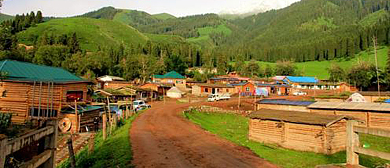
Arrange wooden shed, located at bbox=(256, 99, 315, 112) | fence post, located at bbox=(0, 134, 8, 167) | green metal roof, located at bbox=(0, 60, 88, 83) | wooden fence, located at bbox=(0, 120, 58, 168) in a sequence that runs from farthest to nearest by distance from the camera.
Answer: wooden shed, located at bbox=(256, 99, 315, 112) → green metal roof, located at bbox=(0, 60, 88, 83) → wooden fence, located at bbox=(0, 120, 58, 168) → fence post, located at bbox=(0, 134, 8, 167)

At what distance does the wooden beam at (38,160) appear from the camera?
5.13 m

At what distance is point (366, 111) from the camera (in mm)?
27109

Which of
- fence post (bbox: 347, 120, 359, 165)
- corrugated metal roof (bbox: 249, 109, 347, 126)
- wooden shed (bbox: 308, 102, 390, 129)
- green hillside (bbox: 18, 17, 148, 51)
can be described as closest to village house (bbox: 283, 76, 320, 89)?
wooden shed (bbox: 308, 102, 390, 129)

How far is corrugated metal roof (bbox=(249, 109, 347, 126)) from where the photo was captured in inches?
702

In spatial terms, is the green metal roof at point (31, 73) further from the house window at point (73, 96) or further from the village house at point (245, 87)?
the village house at point (245, 87)

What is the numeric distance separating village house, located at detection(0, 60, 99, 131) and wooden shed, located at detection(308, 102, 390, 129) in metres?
28.0

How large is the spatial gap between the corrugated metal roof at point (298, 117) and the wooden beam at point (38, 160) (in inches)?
644

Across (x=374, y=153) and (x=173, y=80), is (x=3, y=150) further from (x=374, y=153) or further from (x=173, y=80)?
(x=173, y=80)

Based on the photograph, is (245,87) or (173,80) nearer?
(245,87)

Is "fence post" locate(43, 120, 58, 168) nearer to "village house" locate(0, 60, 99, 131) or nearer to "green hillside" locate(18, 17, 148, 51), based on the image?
"village house" locate(0, 60, 99, 131)

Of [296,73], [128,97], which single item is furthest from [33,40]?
[296,73]

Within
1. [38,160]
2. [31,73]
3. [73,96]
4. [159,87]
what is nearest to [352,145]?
[38,160]

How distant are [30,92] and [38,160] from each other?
27.5 m

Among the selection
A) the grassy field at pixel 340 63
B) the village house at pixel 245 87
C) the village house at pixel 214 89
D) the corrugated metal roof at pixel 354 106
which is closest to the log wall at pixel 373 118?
the corrugated metal roof at pixel 354 106
